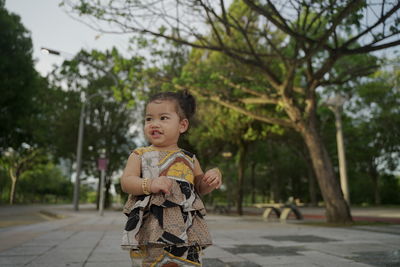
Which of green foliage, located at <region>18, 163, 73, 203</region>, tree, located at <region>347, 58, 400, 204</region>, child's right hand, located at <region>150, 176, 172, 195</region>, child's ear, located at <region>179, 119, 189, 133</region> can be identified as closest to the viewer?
child's right hand, located at <region>150, 176, 172, 195</region>

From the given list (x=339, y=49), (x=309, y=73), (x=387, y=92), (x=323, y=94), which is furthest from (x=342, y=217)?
(x=387, y=92)

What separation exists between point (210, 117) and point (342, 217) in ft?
31.8

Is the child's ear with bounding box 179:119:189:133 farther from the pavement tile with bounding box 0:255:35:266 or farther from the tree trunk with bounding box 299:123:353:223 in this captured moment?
the tree trunk with bounding box 299:123:353:223

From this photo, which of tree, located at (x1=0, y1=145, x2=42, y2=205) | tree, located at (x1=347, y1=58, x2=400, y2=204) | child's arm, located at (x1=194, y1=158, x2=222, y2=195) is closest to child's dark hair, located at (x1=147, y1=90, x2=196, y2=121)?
child's arm, located at (x1=194, y1=158, x2=222, y2=195)

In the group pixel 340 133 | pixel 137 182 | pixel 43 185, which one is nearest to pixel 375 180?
pixel 340 133

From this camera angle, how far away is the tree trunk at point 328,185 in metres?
10.3

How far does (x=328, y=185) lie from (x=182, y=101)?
9367 millimetres

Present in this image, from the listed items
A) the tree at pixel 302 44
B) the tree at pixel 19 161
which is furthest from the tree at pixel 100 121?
the tree at pixel 302 44

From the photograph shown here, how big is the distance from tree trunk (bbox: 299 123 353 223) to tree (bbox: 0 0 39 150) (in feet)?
62.9

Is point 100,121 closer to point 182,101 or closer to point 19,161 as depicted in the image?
point 19,161

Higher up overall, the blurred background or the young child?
the blurred background

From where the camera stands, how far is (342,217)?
33.6ft

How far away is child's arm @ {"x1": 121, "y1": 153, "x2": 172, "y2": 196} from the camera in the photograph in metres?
1.95

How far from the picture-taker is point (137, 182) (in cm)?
208
